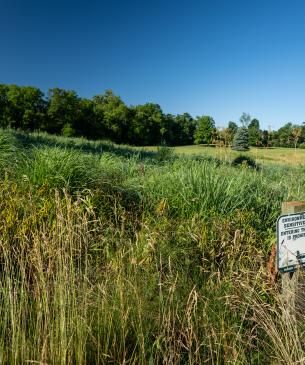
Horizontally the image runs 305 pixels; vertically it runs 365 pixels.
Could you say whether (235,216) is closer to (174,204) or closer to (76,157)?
(174,204)

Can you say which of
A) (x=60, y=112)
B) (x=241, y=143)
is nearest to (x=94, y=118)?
(x=60, y=112)

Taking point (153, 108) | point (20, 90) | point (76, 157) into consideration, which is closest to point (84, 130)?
point (20, 90)

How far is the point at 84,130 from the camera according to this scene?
6347 centimetres

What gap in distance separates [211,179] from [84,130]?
2381 inches

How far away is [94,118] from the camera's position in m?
67.2

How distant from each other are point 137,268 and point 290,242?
48.8 inches

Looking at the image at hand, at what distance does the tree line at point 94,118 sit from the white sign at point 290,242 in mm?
44217

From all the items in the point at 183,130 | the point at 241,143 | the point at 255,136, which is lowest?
the point at 255,136

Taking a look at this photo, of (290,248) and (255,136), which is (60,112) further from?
(290,248)

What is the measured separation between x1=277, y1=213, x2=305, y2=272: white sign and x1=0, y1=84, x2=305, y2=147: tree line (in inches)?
1741

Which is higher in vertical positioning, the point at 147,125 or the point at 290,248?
the point at 147,125

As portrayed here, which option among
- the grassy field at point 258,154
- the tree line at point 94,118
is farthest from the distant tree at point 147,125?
the grassy field at point 258,154

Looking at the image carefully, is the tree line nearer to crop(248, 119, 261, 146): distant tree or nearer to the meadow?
crop(248, 119, 261, 146): distant tree

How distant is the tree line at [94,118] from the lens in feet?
188
